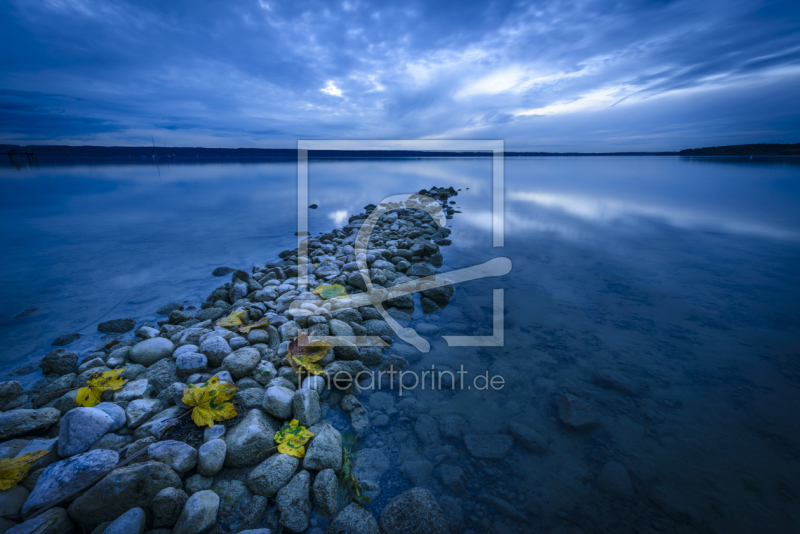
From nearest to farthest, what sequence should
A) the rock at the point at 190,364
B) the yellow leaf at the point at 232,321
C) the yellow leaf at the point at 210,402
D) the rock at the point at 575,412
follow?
the yellow leaf at the point at 210,402 < the rock at the point at 575,412 < the rock at the point at 190,364 < the yellow leaf at the point at 232,321

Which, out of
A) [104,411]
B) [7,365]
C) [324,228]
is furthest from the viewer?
[324,228]

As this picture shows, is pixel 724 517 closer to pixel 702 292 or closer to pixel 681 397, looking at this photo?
pixel 681 397

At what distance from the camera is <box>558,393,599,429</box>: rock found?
114 inches

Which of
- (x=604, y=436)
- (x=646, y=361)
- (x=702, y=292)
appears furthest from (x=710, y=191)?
(x=604, y=436)

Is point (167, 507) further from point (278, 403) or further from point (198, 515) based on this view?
point (278, 403)

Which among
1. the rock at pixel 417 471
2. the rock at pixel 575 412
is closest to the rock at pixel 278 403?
the rock at pixel 417 471

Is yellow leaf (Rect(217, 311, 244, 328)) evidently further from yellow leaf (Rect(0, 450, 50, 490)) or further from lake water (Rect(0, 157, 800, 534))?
yellow leaf (Rect(0, 450, 50, 490))

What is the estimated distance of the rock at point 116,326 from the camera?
438cm

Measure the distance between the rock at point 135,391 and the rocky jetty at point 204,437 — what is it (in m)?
0.01

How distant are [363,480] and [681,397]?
3.35 metres

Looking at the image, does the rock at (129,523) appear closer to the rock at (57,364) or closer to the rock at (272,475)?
the rock at (272,475)

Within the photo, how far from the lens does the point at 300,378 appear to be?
10.5 ft

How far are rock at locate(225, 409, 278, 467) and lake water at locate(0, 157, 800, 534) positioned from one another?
3.06 ft

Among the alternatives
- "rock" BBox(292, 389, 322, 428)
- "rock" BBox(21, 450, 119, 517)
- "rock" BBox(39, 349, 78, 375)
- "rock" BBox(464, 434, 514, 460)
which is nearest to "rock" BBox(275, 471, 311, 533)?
"rock" BBox(292, 389, 322, 428)
